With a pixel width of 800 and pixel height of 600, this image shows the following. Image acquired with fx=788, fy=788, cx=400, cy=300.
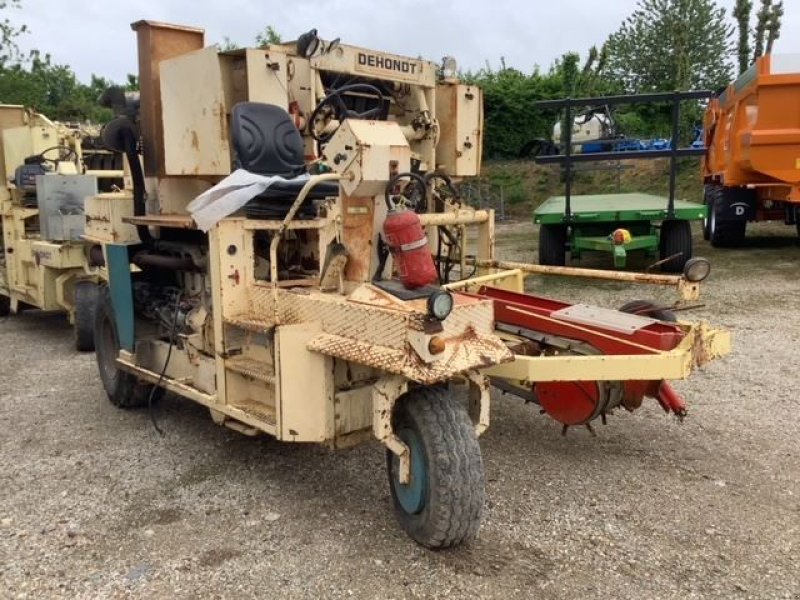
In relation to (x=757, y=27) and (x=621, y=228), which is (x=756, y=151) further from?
(x=757, y=27)

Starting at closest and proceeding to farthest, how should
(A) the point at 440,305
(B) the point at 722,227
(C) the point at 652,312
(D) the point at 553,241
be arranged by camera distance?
1. (A) the point at 440,305
2. (C) the point at 652,312
3. (D) the point at 553,241
4. (B) the point at 722,227

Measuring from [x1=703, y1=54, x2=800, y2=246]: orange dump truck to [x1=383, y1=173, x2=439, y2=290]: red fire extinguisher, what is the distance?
8021mm

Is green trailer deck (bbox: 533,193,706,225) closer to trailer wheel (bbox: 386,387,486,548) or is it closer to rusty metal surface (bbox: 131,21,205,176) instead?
rusty metal surface (bbox: 131,21,205,176)

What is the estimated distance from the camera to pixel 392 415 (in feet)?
10.4

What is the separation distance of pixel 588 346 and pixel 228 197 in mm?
1841

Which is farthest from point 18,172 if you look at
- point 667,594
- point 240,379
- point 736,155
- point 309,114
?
point 736,155

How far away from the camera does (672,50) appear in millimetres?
27703

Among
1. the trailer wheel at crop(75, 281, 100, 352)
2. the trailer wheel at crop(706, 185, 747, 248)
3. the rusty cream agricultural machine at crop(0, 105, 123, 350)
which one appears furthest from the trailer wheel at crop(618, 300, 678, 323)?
the trailer wheel at crop(706, 185, 747, 248)

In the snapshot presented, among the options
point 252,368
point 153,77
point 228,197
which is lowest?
point 252,368

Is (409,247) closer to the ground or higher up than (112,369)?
higher up

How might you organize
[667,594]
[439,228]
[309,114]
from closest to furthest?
[667,594] → [309,114] → [439,228]

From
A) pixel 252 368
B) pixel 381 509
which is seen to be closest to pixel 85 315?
pixel 252 368

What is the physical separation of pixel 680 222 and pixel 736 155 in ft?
6.30

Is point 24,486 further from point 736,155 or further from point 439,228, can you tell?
point 736,155
